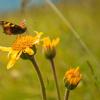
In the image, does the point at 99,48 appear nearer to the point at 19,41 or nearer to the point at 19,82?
the point at 19,82

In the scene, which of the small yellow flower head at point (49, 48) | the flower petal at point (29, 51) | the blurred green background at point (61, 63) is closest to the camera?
the flower petal at point (29, 51)

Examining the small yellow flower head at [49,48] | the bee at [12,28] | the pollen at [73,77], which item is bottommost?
the small yellow flower head at [49,48]

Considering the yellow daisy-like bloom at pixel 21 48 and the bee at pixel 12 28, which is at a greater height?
the bee at pixel 12 28

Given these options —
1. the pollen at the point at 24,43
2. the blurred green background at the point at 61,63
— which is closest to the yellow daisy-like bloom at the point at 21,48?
the pollen at the point at 24,43

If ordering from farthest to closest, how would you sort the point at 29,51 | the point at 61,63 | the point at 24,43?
the point at 61,63 → the point at 24,43 → the point at 29,51

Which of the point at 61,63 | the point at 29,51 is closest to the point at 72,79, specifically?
the point at 29,51

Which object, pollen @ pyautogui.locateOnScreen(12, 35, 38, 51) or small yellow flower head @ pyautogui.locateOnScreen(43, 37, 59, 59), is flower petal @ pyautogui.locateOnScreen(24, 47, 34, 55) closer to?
pollen @ pyautogui.locateOnScreen(12, 35, 38, 51)

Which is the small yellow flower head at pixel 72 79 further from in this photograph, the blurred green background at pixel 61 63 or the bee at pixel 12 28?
the blurred green background at pixel 61 63

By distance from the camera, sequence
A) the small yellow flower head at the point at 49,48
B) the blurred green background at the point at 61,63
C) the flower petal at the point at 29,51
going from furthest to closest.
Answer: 1. the blurred green background at the point at 61,63
2. the small yellow flower head at the point at 49,48
3. the flower petal at the point at 29,51

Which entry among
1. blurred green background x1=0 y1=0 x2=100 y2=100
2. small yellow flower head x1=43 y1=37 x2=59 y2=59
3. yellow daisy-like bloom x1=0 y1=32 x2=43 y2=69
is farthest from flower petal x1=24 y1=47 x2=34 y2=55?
blurred green background x1=0 y1=0 x2=100 y2=100

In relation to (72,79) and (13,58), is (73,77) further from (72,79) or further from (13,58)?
(13,58)

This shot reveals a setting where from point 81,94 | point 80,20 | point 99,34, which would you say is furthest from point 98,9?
point 81,94
